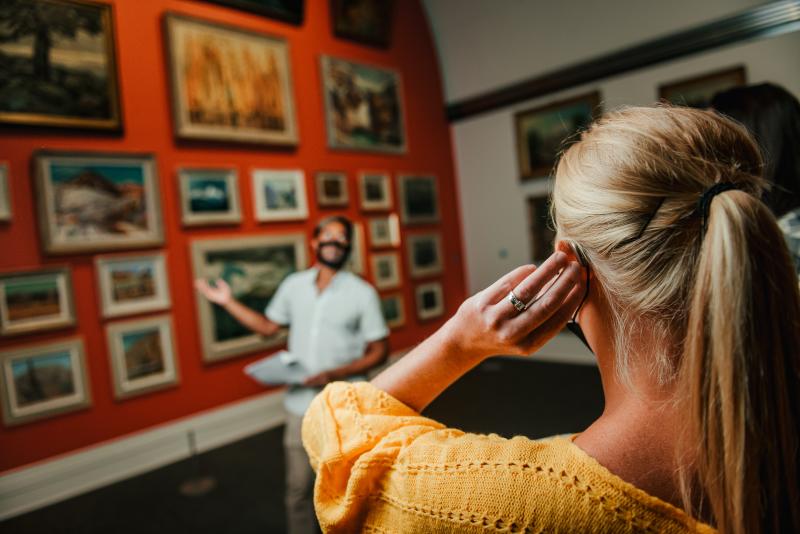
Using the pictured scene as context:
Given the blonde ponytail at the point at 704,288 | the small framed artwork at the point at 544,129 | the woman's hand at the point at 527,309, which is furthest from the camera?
the small framed artwork at the point at 544,129

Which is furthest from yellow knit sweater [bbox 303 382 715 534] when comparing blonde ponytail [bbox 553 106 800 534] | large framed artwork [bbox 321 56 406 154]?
large framed artwork [bbox 321 56 406 154]

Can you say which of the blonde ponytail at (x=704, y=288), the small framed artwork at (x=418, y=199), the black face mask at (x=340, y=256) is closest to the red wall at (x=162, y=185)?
the small framed artwork at (x=418, y=199)

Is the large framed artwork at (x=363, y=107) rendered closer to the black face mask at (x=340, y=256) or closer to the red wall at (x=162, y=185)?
the red wall at (x=162, y=185)

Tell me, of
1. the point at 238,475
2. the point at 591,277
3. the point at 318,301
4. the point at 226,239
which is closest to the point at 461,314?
the point at 591,277

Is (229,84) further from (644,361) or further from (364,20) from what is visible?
(644,361)

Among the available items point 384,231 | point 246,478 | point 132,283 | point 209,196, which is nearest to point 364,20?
point 384,231

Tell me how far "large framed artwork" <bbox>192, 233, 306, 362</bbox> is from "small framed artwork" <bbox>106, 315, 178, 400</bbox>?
348 millimetres

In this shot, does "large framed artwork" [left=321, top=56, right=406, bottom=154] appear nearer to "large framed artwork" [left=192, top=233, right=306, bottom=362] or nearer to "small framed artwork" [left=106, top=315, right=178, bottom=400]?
"large framed artwork" [left=192, top=233, right=306, bottom=362]

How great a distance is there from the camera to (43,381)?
4.18 metres

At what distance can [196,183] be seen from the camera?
514cm

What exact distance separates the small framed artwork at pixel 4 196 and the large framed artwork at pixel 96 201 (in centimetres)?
20

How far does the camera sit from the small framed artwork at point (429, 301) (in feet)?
24.3

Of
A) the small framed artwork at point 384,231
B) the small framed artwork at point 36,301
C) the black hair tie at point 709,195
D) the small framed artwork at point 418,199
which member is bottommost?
the small framed artwork at point 36,301

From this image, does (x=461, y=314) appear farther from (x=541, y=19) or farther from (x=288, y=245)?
(x=541, y=19)
